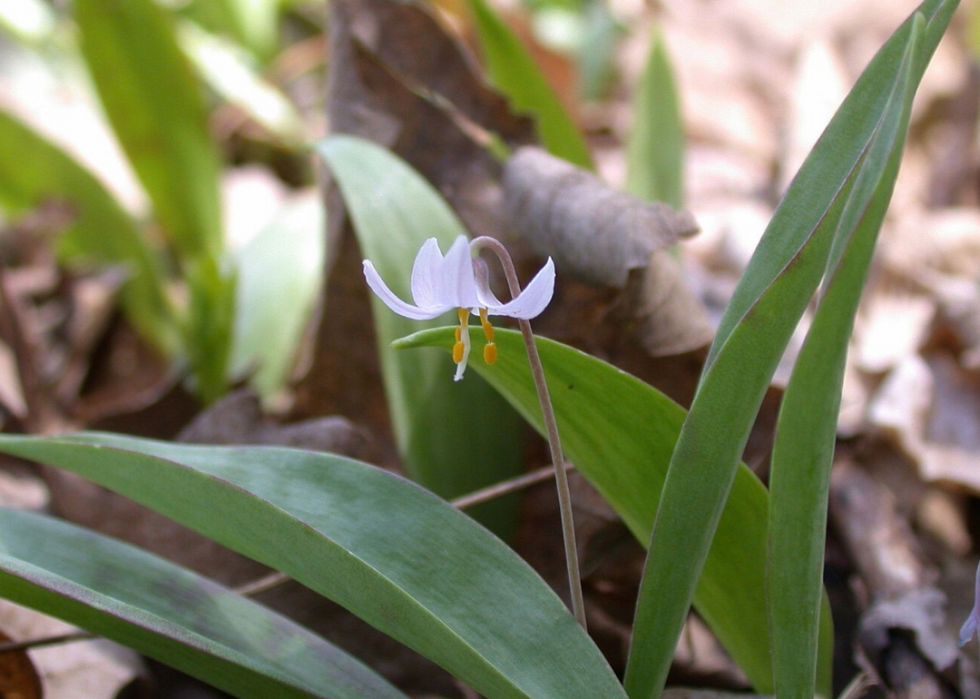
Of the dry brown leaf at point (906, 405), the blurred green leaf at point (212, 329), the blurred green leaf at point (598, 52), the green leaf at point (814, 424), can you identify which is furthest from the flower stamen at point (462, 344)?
the blurred green leaf at point (598, 52)

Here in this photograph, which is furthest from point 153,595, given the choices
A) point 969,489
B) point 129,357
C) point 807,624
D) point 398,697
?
point 129,357

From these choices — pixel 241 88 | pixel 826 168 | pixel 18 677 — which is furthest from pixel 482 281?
pixel 241 88

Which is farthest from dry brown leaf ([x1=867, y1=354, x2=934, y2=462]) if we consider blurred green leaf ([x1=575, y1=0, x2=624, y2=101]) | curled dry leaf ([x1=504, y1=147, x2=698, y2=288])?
blurred green leaf ([x1=575, y1=0, x2=624, y2=101])

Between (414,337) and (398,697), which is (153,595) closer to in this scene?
(398,697)

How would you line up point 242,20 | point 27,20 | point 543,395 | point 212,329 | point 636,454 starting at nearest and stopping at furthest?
point 543,395, point 636,454, point 212,329, point 27,20, point 242,20

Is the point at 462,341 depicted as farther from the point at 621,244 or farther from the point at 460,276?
the point at 621,244

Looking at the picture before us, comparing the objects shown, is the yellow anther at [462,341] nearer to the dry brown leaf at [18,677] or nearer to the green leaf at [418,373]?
the green leaf at [418,373]
